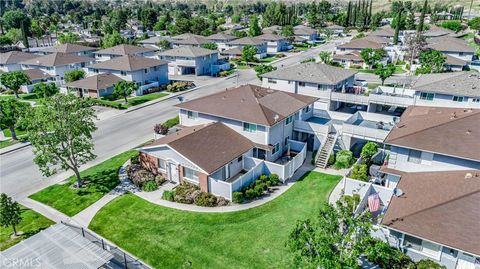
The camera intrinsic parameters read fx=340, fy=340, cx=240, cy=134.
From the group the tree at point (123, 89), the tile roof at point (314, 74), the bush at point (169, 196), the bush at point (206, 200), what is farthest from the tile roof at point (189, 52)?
the bush at point (206, 200)

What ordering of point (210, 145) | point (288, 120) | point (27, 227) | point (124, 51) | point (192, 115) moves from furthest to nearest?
point (124, 51)
point (192, 115)
point (288, 120)
point (210, 145)
point (27, 227)

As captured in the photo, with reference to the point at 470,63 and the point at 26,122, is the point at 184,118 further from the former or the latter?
the point at 470,63

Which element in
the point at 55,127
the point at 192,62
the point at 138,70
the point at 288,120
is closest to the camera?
the point at 55,127

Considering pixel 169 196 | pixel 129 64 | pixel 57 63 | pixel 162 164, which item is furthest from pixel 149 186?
pixel 57 63

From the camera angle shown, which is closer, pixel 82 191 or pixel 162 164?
pixel 82 191

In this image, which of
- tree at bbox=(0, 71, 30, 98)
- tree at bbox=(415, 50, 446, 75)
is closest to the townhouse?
tree at bbox=(415, 50, 446, 75)

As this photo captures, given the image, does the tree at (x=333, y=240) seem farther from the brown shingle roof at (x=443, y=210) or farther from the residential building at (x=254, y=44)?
the residential building at (x=254, y=44)

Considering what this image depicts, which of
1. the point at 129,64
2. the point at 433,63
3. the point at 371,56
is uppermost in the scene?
the point at 433,63

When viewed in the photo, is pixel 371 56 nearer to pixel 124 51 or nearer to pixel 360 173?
pixel 360 173

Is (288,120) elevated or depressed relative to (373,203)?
elevated
